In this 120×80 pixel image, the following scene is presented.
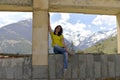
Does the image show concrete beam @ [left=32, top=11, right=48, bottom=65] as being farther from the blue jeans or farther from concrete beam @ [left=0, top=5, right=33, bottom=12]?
concrete beam @ [left=0, top=5, right=33, bottom=12]

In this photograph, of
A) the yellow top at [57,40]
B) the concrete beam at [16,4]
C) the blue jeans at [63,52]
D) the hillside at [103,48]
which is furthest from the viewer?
the hillside at [103,48]

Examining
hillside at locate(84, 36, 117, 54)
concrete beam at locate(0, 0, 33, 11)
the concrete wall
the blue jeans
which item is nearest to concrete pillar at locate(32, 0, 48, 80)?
the concrete wall

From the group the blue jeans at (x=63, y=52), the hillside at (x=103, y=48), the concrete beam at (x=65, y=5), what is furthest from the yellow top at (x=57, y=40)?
the hillside at (x=103, y=48)

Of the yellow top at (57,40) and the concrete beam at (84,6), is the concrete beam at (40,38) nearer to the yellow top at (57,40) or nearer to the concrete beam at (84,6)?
the yellow top at (57,40)

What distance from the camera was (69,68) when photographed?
425 inches

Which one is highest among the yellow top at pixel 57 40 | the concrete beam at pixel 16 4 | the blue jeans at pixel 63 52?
the concrete beam at pixel 16 4

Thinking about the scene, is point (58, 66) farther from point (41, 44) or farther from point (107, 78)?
point (107, 78)

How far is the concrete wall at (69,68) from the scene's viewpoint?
10.5 meters

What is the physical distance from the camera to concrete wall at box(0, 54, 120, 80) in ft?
34.4

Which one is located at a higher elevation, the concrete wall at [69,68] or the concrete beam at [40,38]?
the concrete beam at [40,38]

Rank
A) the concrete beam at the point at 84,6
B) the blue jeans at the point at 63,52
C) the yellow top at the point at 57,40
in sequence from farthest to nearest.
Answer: the concrete beam at the point at 84,6
the yellow top at the point at 57,40
the blue jeans at the point at 63,52

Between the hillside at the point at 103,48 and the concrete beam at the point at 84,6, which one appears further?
the hillside at the point at 103,48

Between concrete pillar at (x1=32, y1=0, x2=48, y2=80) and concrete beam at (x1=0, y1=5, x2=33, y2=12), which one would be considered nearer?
concrete pillar at (x1=32, y1=0, x2=48, y2=80)

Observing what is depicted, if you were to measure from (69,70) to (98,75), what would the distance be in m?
1.07
